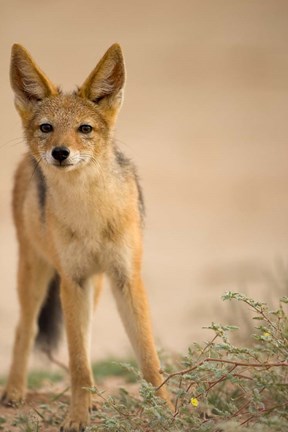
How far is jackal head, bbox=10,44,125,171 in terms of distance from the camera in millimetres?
6008

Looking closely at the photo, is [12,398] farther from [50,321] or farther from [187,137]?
[187,137]

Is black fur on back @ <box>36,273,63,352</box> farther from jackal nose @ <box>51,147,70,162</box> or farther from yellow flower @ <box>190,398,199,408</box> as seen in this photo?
yellow flower @ <box>190,398,199,408</box>

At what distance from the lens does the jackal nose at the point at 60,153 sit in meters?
5.81

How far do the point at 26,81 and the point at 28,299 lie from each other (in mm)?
1785

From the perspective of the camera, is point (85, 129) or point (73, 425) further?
point (85, 129)

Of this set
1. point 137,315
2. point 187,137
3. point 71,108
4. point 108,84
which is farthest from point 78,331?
point 187,137

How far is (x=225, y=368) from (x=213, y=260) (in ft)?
25.6

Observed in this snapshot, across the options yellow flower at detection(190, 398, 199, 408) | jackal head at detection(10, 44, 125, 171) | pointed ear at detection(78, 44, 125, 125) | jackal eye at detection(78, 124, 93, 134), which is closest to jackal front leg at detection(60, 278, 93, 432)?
jackal head at detection(10, 44, 125, 171)

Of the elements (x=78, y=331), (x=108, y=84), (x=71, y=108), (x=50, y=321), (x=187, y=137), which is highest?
(x=187, y=137)

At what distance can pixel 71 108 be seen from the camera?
20.1 feet

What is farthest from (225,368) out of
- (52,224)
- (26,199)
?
(26,199)

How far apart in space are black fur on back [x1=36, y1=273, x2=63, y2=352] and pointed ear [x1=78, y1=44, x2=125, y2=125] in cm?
→ 171

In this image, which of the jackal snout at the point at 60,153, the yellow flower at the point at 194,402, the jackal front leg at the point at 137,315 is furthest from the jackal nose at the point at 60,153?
the yellow flower at the point at 194,402

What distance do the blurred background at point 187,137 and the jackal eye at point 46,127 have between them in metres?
1.63
